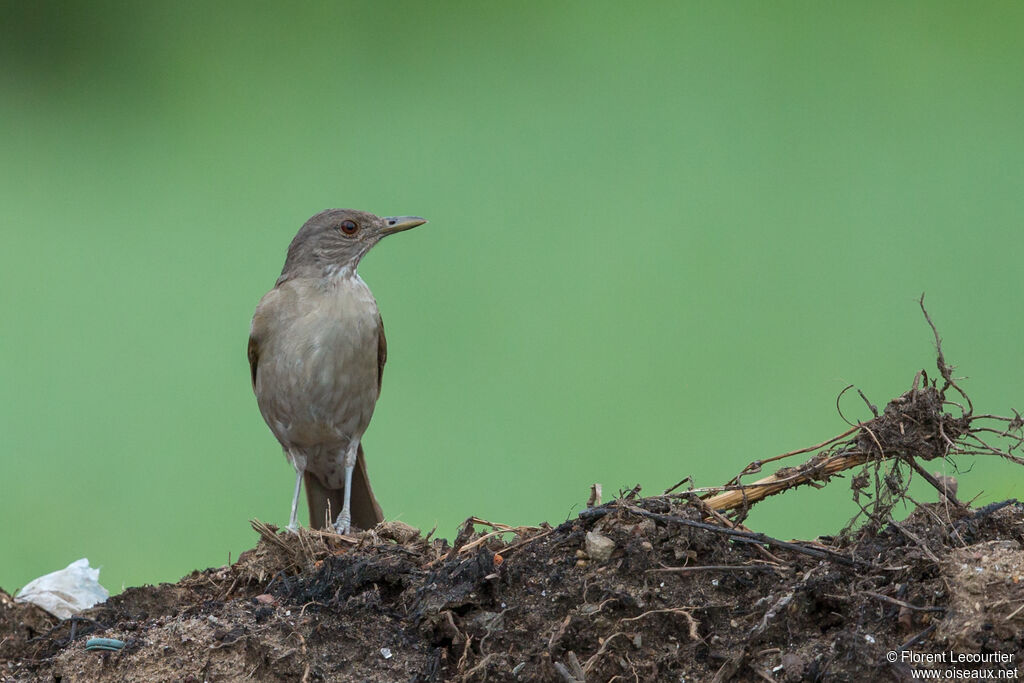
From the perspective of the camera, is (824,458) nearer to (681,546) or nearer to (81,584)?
(681,546)

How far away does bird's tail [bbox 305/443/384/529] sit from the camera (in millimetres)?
5461

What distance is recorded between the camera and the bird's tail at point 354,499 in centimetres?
546

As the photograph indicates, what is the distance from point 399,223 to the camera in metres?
5.09

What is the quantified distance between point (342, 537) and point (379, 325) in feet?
5.07

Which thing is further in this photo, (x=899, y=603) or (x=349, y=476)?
(x=349, y=476)

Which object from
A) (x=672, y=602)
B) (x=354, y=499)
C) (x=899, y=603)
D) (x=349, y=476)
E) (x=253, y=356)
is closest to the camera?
(x=899, y=603)

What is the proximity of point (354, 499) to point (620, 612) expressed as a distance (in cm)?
311

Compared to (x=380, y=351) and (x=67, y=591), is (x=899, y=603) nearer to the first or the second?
(x=67, y=591)

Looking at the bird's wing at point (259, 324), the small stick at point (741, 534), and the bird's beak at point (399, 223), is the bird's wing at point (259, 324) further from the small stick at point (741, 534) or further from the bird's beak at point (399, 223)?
the small stick at point (741, 534)

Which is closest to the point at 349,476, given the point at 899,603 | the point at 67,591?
the point at 67,591

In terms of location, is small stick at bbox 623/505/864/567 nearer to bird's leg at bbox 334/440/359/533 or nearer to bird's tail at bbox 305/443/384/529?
bird's leg at bbox 334/440/359/533

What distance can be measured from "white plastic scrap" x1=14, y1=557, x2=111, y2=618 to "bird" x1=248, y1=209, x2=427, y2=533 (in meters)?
0.99

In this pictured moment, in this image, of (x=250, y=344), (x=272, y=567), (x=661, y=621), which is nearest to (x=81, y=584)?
(x=272, y=567)

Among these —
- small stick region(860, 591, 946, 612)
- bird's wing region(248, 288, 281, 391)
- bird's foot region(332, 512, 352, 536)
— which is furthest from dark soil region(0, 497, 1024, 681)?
bird's wing region(248, 288, 281, 391)
